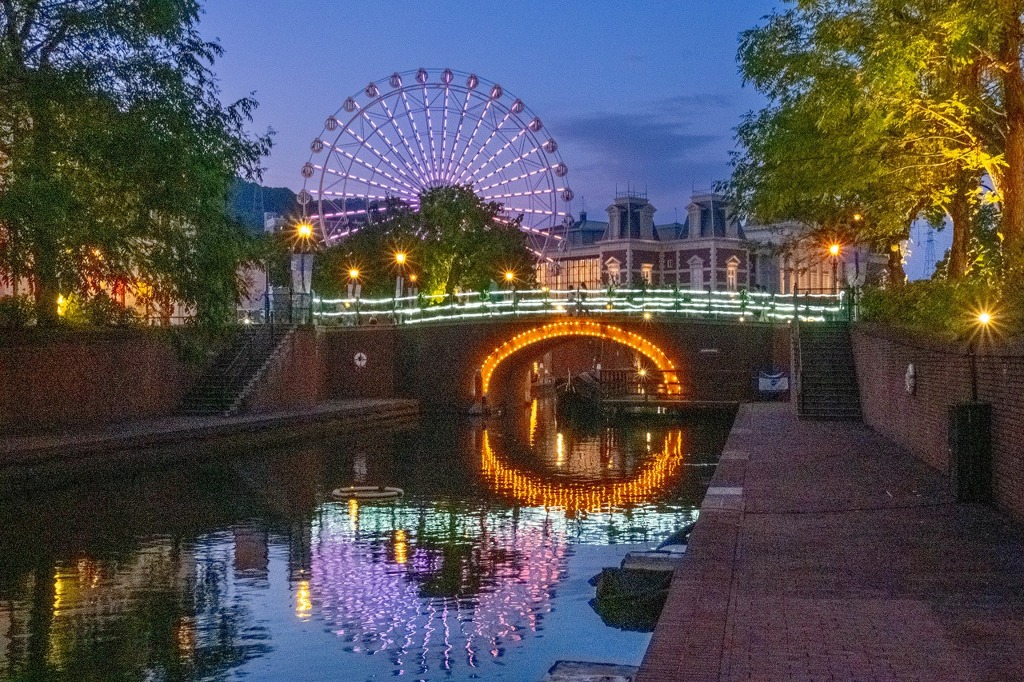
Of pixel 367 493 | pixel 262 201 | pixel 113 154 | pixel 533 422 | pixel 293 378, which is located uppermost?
pixel 262 201

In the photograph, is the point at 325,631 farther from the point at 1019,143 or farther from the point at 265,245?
the point at 265,245

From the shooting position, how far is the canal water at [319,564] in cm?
1115

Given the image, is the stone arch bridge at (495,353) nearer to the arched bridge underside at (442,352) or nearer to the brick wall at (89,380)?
the arched bridge underside at (442,352)

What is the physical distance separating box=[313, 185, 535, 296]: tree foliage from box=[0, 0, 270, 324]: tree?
2880 centimetres

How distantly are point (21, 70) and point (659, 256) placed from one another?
259ft

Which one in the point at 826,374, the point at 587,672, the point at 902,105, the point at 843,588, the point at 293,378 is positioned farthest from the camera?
the point at 293,378

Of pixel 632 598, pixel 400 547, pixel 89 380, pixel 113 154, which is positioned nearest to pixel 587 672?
pixel 632 598

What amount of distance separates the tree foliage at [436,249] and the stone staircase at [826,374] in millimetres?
24810

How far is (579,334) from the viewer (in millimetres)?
48281

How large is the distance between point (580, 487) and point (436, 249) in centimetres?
3599

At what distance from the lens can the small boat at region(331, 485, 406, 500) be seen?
22.0 metres

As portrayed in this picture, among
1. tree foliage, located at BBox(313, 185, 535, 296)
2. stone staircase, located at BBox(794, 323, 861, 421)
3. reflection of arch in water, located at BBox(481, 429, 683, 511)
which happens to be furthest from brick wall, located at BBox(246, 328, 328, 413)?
stone staircase, located at BBox(794, 323, 861, 421)

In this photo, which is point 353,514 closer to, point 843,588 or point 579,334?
point 843,588

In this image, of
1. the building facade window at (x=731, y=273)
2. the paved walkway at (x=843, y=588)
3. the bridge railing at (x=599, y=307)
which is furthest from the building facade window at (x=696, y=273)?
the paved walkway at (x=843, y=588)
